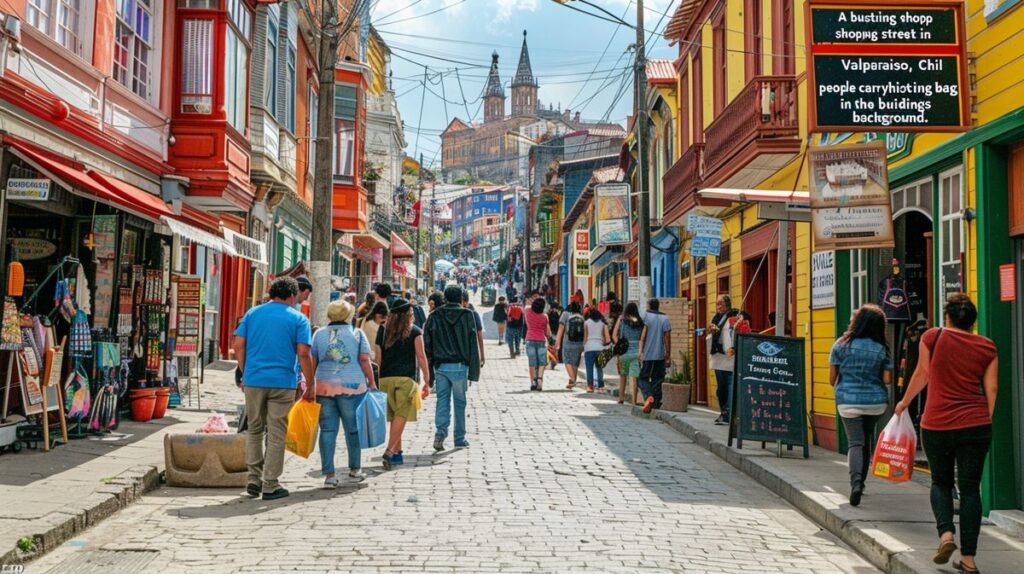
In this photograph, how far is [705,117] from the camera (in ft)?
69.3

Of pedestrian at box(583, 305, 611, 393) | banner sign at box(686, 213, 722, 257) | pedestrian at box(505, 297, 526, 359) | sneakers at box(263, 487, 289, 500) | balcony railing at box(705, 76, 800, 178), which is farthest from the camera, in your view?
pedestrian at box(505, 297, 526, 359)

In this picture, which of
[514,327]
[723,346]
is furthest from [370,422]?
[514,327]

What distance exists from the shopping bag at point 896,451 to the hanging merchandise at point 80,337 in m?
7.94

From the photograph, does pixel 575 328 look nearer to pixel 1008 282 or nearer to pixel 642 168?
pixel 642 168

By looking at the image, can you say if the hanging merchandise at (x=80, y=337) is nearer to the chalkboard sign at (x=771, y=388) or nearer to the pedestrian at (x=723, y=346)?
the chalkboard sign at (x=771, y=388)

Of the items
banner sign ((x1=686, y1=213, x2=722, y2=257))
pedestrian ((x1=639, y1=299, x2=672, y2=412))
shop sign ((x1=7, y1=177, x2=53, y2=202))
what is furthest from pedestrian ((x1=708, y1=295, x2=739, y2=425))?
shop sign ((x1=7, y1=177, x2=53, y2=202))

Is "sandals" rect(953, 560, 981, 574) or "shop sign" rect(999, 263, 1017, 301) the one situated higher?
"shop sign" rect(999, 263, 1017, 301)

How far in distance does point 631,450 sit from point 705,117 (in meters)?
10.3

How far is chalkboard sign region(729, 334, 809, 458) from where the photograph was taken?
1170 cm

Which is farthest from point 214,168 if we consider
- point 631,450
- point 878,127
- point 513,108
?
point 513,108

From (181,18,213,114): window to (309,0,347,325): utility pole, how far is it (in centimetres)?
172

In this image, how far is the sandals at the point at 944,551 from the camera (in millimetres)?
6609

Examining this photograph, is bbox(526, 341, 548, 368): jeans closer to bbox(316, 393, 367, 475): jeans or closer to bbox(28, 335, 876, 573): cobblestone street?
bbox(28, 335, 876, 573): cobblestone street

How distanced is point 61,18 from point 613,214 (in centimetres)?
1507
